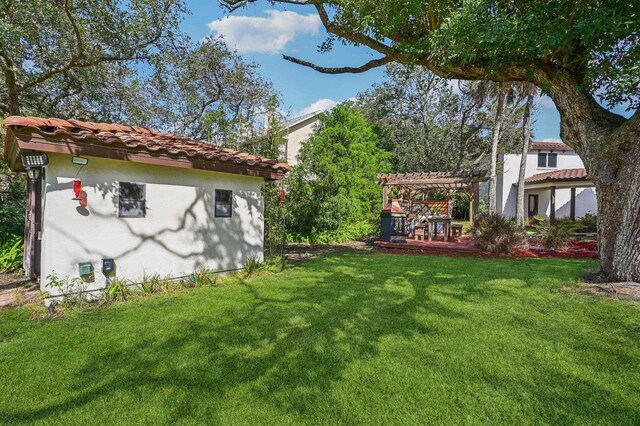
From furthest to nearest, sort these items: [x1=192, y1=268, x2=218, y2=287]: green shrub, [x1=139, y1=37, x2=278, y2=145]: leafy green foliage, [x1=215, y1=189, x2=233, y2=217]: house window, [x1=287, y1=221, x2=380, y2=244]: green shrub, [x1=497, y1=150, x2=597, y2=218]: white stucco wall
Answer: [x1=497, y1=150, x2=597, y2=218]: white stucco wall → [x1=139, y1=37, x2=278, y2=145]: leafy green foliage → [x1=287, y1=221, x2=380, y2=244]: green shrub → [x1=215, y1=189, x2=233, y2=217]: house window → [x1=192, y1=268, x2=218, y2=287]: green shrub

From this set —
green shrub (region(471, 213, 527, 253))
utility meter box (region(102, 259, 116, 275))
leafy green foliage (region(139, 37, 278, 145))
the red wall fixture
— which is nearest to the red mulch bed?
green shrub (region(471, 213, 527, 253))

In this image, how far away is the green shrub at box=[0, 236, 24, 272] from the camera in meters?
7.53

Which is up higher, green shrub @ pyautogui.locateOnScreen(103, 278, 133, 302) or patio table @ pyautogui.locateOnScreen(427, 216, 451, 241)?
patio table @ pyautogui.locateOnScreen(427, 216, 451, 241)

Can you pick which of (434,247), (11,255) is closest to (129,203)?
(11,255)

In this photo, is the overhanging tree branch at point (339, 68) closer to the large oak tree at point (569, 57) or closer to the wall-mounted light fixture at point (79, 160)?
the large oak tree at point (569, 57)

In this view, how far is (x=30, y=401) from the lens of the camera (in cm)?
269

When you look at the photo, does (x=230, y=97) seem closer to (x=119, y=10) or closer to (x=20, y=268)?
(x=119, y=10)

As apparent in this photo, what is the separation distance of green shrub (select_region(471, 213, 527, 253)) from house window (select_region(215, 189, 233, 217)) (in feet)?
26.8

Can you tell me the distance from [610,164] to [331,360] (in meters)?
6.31

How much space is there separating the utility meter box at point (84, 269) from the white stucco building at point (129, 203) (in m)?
0.02

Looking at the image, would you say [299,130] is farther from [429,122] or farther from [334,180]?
[334,180]

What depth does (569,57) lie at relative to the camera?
597 cm

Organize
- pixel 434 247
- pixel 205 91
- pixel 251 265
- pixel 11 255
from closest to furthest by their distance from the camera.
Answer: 1. pixel 251 265
2. pixel 11 255
3. pixel 434 247
4. pixel 205 91

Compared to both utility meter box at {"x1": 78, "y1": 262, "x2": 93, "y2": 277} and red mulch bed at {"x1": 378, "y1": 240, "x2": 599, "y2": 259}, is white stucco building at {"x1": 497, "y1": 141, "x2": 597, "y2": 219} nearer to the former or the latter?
red mulch bed at {"x1": 378, "y1": 240, "x2": 599, "y2": 259}
